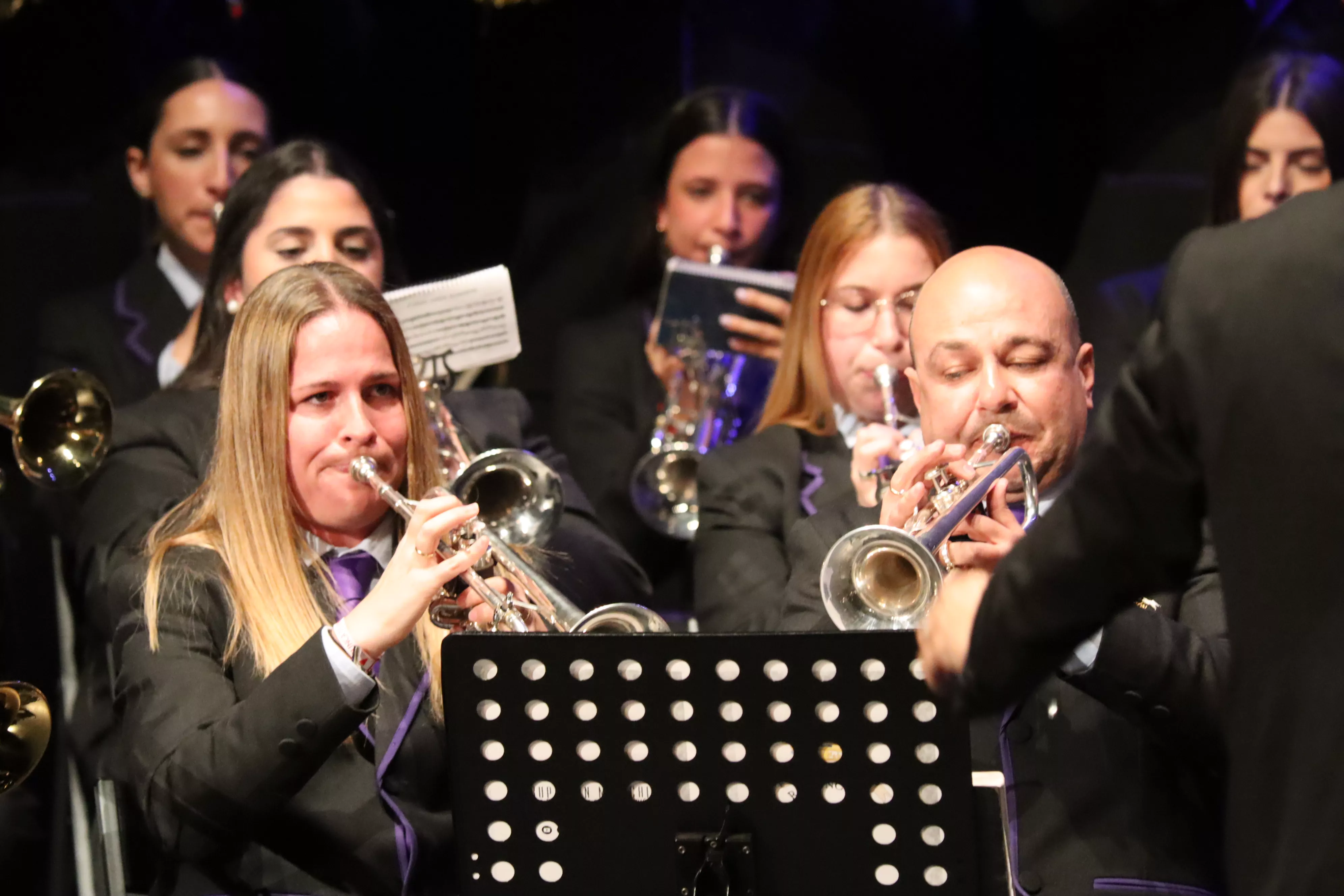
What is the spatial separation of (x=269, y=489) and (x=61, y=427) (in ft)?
2.52

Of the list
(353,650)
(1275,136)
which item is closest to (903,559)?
(353,650)

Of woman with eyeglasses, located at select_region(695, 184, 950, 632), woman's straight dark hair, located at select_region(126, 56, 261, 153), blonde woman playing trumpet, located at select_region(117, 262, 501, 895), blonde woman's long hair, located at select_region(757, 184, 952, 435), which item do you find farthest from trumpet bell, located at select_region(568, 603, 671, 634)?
woman's straight dark hair, located at select_region(126, 56, 261, 153)

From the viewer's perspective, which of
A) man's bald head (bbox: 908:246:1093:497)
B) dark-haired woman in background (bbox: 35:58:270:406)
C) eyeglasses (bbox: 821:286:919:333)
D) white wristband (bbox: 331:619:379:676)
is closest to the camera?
white wristband (bbox: 331:619:379:676)

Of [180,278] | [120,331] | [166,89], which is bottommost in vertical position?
[120,331]

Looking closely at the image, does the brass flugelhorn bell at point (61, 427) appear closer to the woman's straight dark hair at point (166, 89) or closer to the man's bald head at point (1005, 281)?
the woman's straight dark hair at point (166, 89)

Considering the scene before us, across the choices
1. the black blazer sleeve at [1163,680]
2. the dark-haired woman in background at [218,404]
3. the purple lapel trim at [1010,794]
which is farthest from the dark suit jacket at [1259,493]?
the dark-haired woman in background at [218,404]

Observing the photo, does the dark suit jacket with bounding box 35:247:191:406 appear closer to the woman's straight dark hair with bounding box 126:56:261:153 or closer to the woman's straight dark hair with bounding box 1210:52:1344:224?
the woman's straight dark hair with bounding box 126:56:261:153

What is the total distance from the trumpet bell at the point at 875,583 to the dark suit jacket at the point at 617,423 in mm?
1694

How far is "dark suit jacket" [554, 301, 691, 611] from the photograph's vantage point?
462 cm

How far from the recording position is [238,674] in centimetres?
310

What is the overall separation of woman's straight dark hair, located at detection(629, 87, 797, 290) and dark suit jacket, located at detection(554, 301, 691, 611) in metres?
0.36

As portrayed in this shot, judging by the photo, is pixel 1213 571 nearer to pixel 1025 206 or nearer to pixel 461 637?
pixel 461 637

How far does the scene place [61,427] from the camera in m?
3.66

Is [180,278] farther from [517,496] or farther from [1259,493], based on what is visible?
[1259,493]
